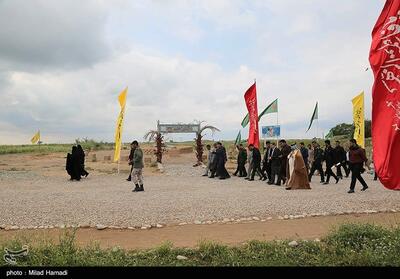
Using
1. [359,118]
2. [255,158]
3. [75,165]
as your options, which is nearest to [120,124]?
[75,165]

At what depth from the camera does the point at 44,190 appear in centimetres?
1505

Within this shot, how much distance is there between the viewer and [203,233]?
7.81m

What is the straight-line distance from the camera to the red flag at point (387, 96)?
5012mm

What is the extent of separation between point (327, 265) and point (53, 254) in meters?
4.00

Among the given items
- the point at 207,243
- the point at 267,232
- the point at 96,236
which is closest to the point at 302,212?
the point at 267,232

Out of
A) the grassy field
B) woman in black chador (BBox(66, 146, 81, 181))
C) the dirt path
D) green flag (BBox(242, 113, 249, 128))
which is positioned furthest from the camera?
green flag (BBox(242, 113, 249, 128))

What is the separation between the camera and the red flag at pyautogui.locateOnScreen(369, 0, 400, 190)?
16.4 ft

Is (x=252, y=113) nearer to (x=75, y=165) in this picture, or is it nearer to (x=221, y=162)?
(x=221, y=162)

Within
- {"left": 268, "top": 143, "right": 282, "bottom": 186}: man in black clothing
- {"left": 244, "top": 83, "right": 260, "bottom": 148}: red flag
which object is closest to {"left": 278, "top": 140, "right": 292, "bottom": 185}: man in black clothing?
{"left": 268, "top": 143, "right": 282, "bottom": 186}: man in black clothing

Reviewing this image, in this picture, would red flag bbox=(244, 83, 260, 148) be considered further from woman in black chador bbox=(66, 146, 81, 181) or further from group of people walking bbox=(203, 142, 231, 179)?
woman in black chador bbox=(66, 146, 81, 181)

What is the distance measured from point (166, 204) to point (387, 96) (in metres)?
7.37

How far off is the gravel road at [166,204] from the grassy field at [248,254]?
279cm

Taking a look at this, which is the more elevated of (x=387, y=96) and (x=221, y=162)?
(x=387, y=96)

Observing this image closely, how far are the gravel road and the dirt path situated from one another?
69 centimetres
